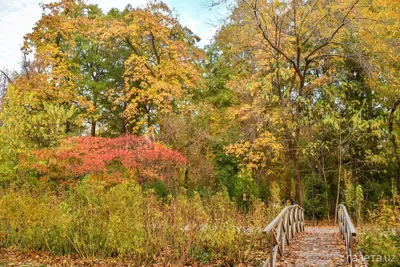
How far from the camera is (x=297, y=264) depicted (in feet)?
22.2

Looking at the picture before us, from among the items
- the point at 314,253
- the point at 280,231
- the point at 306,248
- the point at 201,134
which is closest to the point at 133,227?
the point at 280,231

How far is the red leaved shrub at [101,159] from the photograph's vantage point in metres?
12.9

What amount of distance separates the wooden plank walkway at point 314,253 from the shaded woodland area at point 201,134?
2.01 ft

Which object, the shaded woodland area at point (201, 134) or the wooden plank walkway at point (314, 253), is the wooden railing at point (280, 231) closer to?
the wooden plank walkway at point (314, 253)

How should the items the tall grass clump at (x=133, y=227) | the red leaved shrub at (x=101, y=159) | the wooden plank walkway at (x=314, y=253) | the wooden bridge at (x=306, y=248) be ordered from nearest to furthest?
the wooden bridge at (x=306, y=248)
the wooden plank walkway at (x=314, y=253)
the tall grass clump at (x=133, y=227)
the red leaved shrub at (x=101, y=159)

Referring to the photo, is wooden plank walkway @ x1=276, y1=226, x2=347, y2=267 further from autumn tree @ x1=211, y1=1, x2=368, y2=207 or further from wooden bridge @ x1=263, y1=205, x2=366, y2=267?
autumn tree @ x1=211, y1=1, x2=368, y2=207

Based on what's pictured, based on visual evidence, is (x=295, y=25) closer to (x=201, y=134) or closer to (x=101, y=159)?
(x=101, y=159)

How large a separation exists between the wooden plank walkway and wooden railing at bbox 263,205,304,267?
243mm

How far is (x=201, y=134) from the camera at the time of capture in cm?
2019

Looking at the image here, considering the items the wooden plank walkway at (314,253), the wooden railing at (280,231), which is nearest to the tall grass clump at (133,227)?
the wooden railing at (280,231)

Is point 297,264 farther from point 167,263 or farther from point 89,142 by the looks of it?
point 89,142

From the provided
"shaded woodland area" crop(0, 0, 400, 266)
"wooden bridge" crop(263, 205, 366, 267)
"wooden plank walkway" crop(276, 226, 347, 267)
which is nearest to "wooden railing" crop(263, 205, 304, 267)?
"wooden bridge" crop(263, 205, 366, 267)

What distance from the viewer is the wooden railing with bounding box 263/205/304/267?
223 inches

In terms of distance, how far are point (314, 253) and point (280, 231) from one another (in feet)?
4.63
